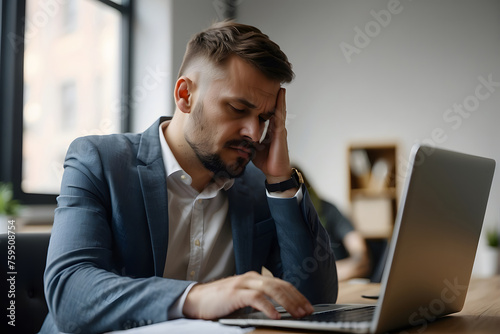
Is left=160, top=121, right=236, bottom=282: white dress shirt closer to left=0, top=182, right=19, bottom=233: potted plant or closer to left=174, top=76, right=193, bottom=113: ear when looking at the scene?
left=174, top=76, right=193, bottom=113: ear

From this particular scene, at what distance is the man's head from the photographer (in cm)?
126

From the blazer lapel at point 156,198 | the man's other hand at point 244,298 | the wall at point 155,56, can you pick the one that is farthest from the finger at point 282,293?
the wall at point 155,56

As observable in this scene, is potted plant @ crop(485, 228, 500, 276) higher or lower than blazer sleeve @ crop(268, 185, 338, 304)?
lower

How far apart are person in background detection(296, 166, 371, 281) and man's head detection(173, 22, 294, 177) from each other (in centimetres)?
163

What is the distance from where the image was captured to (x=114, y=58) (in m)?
3.77

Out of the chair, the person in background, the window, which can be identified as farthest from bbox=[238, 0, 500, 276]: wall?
the chair

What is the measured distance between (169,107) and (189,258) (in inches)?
104

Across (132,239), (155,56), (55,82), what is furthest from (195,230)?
(155,56)

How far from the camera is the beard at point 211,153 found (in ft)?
4.26

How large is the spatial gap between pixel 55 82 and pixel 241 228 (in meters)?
2.38

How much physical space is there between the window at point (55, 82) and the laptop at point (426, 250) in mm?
2424

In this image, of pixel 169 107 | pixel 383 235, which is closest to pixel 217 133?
pixel 169 107

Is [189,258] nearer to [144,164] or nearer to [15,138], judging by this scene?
[144,164]

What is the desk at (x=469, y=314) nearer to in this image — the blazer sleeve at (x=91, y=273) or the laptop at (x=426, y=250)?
the laptop at (x=426, y=250)
